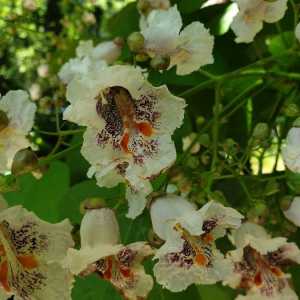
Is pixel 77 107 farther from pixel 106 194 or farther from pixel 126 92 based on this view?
pixel 106 194

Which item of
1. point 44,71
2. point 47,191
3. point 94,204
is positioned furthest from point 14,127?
point 44,71

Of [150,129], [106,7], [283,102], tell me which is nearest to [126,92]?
[150,129]

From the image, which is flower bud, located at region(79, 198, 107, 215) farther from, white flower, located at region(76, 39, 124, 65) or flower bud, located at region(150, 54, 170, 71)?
white flower, located at region(76, 39, 124, 65)

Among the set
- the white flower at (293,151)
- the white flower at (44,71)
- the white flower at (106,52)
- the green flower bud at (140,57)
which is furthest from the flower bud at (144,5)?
the white flower at (44,71)

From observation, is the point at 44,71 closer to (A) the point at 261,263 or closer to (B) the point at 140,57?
(B) the point at 140,57

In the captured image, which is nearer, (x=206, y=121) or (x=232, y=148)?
(x=232, y=148)

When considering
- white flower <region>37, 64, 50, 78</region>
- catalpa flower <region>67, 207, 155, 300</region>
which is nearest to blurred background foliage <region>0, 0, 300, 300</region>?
catalpa flower <region>67, 207, 155, 300</region>

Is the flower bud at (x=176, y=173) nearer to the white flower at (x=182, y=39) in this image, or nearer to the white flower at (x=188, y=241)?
the white flower at (x=188, y=241)
